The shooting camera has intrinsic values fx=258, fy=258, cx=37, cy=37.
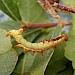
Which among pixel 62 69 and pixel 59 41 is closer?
pixel 59 41

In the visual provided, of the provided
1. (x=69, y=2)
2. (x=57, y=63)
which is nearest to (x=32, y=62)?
(x=57, y=63)

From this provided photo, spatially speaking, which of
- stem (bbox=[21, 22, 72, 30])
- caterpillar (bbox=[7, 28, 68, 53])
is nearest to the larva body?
caterpillar (bbox=[7, 28, 68, 53])

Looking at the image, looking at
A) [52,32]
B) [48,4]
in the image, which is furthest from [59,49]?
[48,4]

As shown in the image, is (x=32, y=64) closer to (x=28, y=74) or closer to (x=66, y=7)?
(x=28, y=74)

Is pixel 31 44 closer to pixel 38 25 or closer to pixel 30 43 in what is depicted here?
pixel 30 43

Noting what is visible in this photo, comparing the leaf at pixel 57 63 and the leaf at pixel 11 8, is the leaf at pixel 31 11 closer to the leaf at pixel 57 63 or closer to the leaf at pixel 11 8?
the leaf at pixel 11 8

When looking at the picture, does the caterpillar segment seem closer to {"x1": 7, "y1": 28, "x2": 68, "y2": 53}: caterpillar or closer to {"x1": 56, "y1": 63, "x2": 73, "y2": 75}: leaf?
{"x1": 7, "y1": 28, "x2": 68, "y2": 53}: caterpillar

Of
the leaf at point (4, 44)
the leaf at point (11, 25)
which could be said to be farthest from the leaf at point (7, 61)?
the leaf at point (11, 25)
